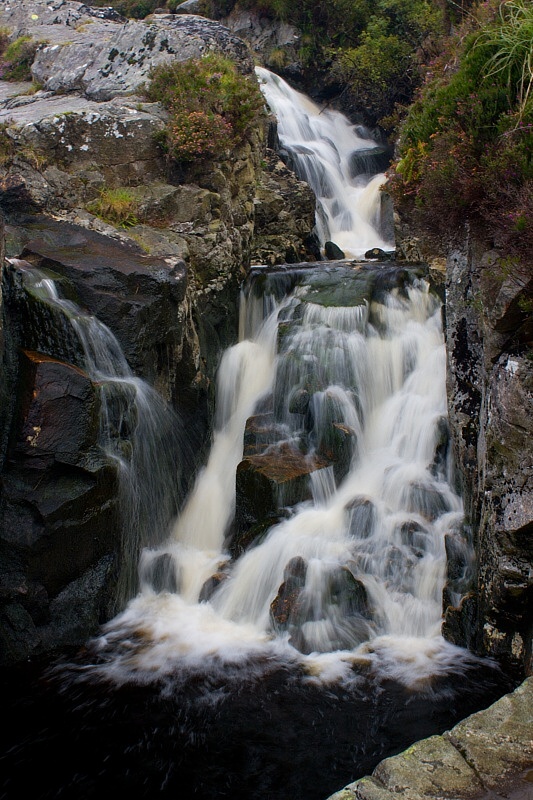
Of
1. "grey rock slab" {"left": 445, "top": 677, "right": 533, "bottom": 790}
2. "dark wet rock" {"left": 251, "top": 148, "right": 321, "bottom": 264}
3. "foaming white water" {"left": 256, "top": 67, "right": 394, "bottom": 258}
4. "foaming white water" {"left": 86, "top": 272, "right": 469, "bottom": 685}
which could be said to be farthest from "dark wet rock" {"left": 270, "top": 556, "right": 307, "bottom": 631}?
"foaming white water" {"left": 256, "top": 67, "right": 394, "bottom": 258}

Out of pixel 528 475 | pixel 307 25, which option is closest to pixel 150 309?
pixel 528 475

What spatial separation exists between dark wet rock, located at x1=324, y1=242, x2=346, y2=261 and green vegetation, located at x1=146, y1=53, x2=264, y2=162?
9.94 feet

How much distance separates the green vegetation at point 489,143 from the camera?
5422 millimetres

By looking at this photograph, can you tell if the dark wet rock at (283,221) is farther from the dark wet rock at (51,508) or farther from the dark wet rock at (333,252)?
the dark wet rock at (51,508)

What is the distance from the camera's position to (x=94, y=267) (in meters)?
7.60

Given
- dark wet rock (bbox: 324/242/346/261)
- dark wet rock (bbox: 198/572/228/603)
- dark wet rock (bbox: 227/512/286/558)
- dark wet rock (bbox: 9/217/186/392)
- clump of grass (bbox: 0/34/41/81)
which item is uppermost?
clump of grass (bbox: 0/34/41/81)

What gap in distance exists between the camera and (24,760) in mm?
4469

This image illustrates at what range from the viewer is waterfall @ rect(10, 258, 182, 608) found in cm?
671

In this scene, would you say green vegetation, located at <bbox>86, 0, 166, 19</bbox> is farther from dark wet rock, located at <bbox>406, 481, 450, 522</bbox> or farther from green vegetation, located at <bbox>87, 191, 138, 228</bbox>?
dark wet rock, located at <bbox>406, 481, 450, 522</bbox>

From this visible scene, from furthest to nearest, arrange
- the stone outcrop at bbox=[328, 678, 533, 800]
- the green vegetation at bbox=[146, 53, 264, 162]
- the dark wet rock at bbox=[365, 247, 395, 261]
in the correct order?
Result: 1. the dark wet rock at bbox=[365, 247, 395, 261]
2. the green vegetation at bbox=[146, 53, 264, 162]
3. the stone outcrop at bbox=[328, 678, 533, 800]

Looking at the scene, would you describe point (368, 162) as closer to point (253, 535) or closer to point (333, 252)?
point (333, 252)

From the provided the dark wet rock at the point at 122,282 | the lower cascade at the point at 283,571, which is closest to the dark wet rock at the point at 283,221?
the lower cascade at the point at 283,571

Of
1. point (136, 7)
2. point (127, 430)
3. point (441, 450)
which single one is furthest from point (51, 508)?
point (136, 7)

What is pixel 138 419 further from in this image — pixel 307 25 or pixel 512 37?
pixel 307 25
